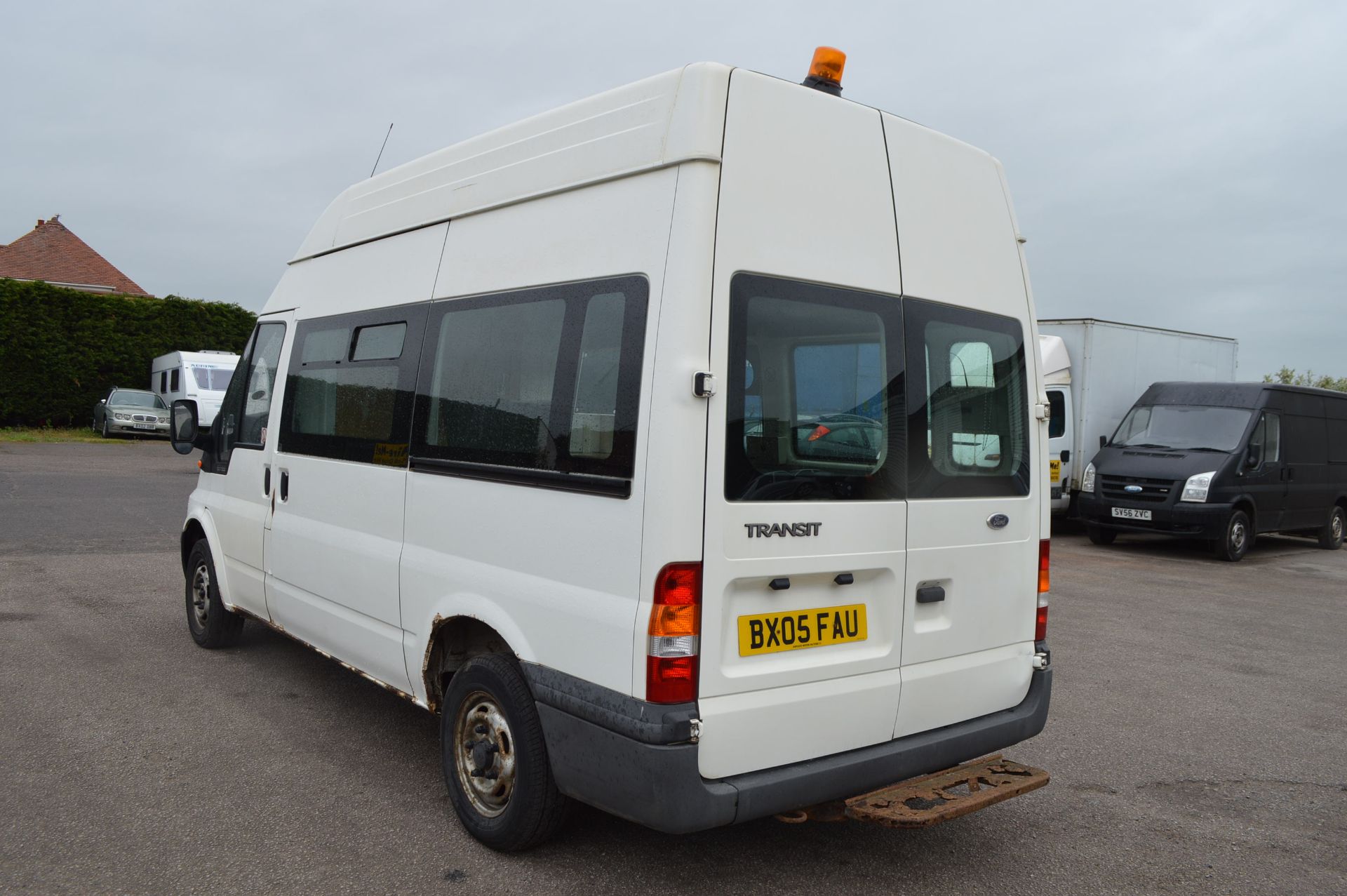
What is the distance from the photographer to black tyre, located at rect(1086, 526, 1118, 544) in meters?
13.9

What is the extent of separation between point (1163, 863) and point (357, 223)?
4.29 m

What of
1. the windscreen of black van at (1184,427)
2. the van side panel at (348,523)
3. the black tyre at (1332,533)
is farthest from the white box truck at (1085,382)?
the van side panel at (348,523)

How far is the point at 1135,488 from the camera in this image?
12969mm

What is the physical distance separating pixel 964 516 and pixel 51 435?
26.8 metres

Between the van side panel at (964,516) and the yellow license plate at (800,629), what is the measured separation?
9.5 inches

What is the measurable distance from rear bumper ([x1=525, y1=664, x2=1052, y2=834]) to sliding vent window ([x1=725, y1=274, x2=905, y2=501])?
77cm

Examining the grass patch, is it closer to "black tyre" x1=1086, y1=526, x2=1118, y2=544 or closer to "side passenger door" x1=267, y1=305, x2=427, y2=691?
"black tyre" x1=1086, y1=526, x2=1118, y2=544

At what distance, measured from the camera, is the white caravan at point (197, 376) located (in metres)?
24.7

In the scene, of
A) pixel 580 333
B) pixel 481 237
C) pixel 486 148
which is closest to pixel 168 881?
pixel 580 333

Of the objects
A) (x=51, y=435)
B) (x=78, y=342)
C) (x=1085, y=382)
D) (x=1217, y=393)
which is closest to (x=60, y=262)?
(x=78, y=342)

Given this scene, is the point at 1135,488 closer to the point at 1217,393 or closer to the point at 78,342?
the point at 1217,393

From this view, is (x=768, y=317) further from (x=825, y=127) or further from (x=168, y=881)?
(x=168, y=881)

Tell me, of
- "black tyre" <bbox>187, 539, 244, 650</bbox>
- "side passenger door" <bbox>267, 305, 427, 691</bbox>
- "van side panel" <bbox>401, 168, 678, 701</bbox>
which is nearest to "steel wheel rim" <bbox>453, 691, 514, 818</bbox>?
"van side panel" <bbox>401, 168, 678, 701</bbox>

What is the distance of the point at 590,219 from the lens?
339 cm
